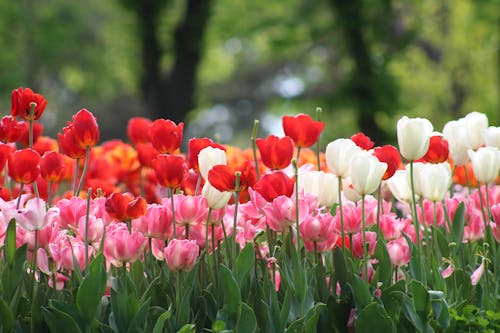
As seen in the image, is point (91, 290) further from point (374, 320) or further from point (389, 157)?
point (389, 157)

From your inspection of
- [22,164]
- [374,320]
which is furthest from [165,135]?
[374,320]

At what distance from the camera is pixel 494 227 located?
2.64 metres

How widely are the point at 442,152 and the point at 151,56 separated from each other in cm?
1486

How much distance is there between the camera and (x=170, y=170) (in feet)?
7.81

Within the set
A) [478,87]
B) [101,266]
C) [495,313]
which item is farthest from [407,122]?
[478,87]

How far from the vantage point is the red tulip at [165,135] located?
2615 millimetres

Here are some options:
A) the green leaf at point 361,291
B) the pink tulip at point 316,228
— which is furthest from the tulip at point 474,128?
the green leaf at point 361,291

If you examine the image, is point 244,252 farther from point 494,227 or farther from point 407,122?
point 494,227

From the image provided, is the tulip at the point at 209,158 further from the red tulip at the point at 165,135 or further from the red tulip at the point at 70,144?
the red tulip at the point at 70,144

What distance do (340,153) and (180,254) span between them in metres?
0.59

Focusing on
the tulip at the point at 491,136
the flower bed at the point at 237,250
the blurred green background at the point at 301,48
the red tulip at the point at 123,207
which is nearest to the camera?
the flower bed at the point at 237,250

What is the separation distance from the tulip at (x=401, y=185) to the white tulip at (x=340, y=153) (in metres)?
0.31

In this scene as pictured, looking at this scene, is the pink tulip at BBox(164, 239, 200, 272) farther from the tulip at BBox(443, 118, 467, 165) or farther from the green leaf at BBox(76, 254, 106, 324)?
the tulip at BBox(443, 118, 467, 165)

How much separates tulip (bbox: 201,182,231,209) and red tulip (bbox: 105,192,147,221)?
0.18 meters
